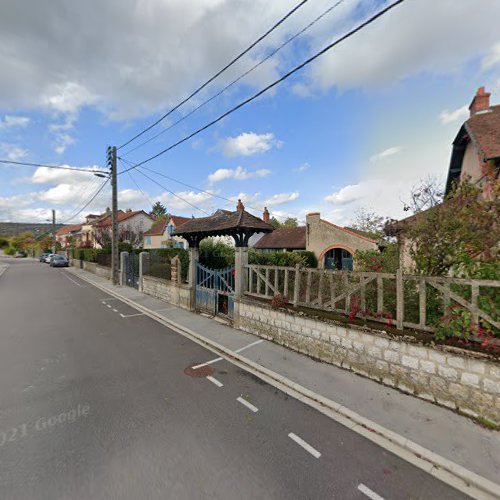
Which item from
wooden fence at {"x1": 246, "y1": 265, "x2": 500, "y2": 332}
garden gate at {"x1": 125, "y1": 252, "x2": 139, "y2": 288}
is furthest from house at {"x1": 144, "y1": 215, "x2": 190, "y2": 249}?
wooden fence at {"x1": 246, "y1": 265, "x2": 500, "y2": 332}

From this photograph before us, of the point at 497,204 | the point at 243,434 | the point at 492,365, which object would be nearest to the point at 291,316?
the point at 243,434

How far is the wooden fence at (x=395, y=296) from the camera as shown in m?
4.06

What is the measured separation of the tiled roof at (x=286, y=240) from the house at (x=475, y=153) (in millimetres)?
14398

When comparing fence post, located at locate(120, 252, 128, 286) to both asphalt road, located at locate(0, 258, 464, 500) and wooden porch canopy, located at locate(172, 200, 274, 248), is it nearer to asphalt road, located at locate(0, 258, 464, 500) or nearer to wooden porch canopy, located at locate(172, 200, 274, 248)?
wooden porch canopy, located at locate(172, 200, 274, 248)

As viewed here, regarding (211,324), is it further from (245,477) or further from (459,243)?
(459,243)

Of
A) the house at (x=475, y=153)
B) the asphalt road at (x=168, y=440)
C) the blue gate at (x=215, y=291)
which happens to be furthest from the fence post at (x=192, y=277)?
the house at (x=475, y=153)

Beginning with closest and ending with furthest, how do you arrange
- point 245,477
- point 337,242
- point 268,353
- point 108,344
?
point 245,477
point 268,353
point 108,344
point 337,242

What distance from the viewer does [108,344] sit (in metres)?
6.86

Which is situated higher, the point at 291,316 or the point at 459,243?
the point at 459,243

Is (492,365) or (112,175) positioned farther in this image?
(112,175)

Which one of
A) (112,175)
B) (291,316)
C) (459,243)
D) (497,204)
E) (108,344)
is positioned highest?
(112,175)

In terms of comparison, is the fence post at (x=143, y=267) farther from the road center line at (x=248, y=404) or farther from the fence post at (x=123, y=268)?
the road center line at (x=248, y=404)

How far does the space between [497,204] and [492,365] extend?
274cm

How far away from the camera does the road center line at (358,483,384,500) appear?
265cm
